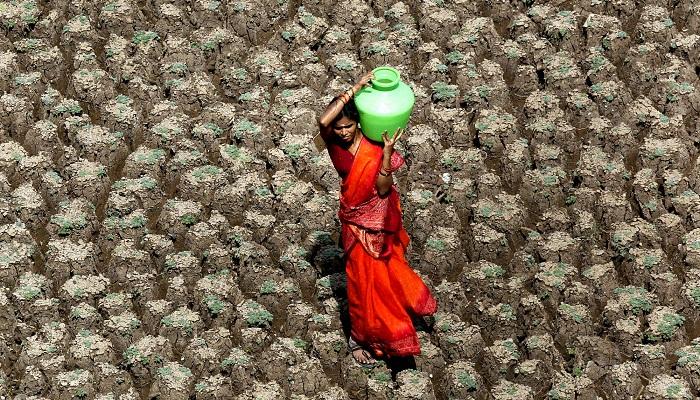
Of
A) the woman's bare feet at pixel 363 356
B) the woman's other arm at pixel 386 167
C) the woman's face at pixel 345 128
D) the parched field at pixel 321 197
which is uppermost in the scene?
the woman's face at pixel 345 128

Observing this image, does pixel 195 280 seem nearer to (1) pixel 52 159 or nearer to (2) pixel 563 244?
(1) pixel 52 159

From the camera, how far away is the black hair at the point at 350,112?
9711mm

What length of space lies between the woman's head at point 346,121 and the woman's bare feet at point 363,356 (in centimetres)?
148

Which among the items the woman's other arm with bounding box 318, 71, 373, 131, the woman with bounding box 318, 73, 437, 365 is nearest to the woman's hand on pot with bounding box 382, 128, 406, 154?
the woman with bounding box 318, 73, 437, 365

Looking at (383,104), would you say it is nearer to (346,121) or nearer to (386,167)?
(346,121)

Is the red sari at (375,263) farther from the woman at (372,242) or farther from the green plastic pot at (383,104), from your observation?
the green plastic pot at (383,104)

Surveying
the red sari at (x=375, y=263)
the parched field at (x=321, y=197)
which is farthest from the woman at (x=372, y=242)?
the parched field at (x=321, y=197)

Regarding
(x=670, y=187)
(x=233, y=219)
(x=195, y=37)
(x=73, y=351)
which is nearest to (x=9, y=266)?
(x=73, y=351)

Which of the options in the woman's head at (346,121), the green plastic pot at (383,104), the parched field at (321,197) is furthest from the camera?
the parched field at (321,197)

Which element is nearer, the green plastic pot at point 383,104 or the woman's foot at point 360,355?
the green plastic pot at point 383,104

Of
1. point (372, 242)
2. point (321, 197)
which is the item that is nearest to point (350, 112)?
point (372, 242)

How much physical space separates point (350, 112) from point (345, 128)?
0.34 feet

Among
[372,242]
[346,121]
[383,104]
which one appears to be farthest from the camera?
[372,242]

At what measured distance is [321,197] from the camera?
1121 centimetres
